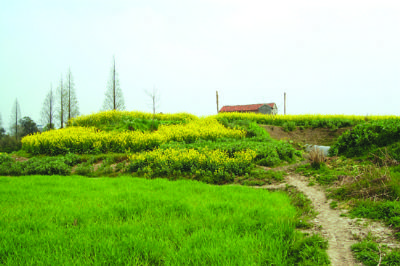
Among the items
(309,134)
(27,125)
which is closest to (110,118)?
(309,134)

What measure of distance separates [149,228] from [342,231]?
10.1 feet

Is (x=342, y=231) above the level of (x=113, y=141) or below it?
below

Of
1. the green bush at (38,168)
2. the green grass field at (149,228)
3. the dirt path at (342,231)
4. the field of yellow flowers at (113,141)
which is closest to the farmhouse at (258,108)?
the field of yellow flowers at (113,141)

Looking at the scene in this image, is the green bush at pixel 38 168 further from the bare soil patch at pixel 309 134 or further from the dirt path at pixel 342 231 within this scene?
the bare soil patch at pixel 309 134

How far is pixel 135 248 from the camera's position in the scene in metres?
3.49

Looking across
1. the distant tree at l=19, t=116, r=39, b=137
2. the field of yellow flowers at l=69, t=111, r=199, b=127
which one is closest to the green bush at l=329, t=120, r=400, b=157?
the field of yellow flowers at l=69, t=111, r=199, b=127

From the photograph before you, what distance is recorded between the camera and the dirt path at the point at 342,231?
341cm

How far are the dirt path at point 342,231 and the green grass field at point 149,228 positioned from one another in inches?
18.3

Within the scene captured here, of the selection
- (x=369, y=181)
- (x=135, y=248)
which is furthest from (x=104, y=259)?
(x=369, y=181)

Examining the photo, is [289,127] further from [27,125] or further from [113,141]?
[27,125]

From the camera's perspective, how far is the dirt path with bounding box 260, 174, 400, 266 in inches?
134

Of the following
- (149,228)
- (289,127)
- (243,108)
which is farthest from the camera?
(243,108)

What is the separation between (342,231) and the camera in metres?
4.09

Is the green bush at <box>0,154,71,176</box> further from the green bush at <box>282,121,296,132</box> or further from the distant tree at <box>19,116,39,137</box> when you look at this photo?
the distant tree at <box>19,116,39,137</box>
